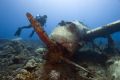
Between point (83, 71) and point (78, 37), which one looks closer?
point (83, 71)

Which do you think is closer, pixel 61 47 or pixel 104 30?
pixel 61 47

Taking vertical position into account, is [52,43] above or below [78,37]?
below

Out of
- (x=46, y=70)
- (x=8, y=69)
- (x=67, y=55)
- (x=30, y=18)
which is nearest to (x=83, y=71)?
(x=67, y=55)

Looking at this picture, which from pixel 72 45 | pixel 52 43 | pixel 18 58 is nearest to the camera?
pixel 52 43

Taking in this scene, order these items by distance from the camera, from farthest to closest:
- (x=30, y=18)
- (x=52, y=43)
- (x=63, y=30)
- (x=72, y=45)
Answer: (x=63, y=30) < (x=72, y=45) < (x=52, y=43) < (x=30, y=18)

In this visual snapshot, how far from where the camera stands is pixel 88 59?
10.3 m

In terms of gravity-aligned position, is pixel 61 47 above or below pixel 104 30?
below

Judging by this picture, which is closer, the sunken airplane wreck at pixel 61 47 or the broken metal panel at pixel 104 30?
the sunken airplane wreck at pixel 61 47

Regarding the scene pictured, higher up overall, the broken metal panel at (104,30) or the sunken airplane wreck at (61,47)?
the broken metal panel at (104,30)

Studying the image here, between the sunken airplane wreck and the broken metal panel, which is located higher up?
the broken metal panel

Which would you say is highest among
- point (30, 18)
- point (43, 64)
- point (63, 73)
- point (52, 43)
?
point (30, 18)

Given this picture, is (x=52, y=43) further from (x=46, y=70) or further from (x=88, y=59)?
(x=88, y=59)

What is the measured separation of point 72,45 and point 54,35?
863 millimetres

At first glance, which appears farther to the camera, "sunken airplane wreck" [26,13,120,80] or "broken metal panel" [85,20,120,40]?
"broken metal panel" [85,20,120,40]
